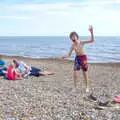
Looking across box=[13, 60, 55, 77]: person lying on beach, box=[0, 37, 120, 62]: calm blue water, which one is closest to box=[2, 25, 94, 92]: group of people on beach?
box=[13, 60, 55, 77]: person lying on beach

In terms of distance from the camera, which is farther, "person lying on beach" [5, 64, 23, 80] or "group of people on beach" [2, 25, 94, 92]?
"person lying on beach" [5, 64, 23, 80]

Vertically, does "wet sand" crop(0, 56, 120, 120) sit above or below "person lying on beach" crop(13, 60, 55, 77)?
below

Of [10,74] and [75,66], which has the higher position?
[75,66]

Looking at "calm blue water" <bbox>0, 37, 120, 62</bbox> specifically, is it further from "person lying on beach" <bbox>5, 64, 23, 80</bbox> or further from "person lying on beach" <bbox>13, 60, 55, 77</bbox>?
"person lying on beach" <bbox>5, 64, 23, 80</bbox>

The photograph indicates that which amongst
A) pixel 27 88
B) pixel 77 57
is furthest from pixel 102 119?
pixel 27 88

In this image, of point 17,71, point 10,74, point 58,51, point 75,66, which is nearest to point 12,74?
point 10,74

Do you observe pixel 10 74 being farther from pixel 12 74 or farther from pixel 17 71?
pixel 17 71

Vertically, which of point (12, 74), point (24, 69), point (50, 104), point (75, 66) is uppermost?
point (75, 66)

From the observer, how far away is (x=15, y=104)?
10836 millimetres

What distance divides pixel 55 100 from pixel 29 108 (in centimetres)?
153

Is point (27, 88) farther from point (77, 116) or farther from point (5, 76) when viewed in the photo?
point (77, 116)

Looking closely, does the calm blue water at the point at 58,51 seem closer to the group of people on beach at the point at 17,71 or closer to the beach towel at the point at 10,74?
the group of people on beach at the point at 17,71

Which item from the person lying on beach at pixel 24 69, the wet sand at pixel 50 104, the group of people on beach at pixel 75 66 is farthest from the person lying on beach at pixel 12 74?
the wet sand at pixel 50 104

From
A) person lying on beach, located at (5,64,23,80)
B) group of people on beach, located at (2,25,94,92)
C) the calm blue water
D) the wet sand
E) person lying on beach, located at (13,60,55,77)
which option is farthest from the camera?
the calm blue water
